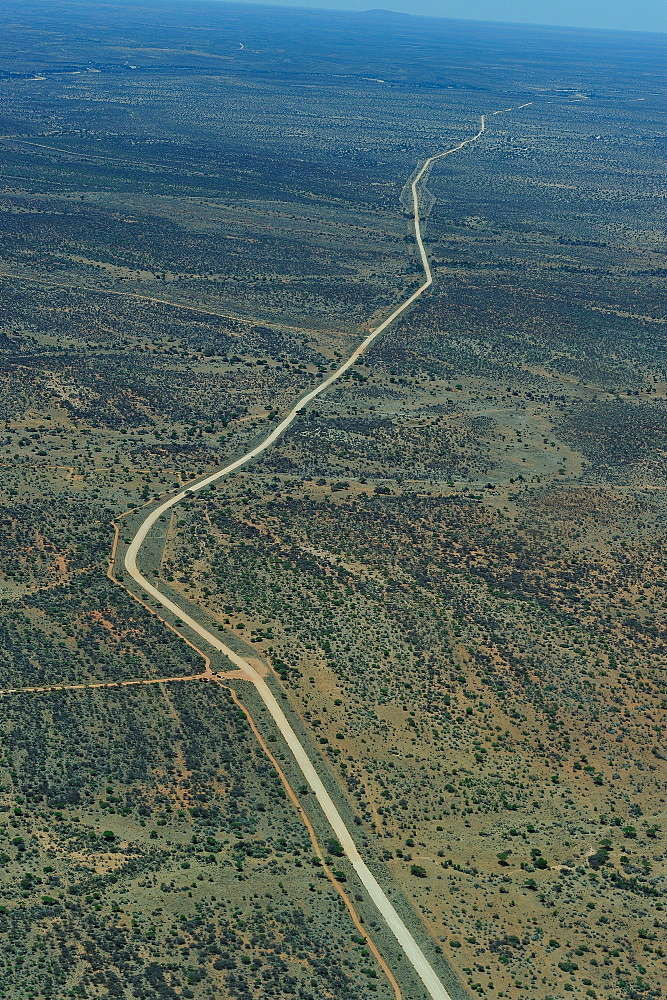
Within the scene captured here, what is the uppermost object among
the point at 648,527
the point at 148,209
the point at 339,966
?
the point at 148,209

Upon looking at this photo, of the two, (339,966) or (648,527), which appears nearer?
(339,966)

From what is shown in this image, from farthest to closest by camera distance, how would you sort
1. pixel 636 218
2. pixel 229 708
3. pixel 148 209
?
pixel 636 218
pixel 148 209
pixel 229 708

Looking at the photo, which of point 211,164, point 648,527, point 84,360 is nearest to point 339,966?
point 648,527

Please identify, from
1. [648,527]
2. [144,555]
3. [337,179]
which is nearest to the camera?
[144,555]

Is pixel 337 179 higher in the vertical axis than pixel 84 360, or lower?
higher

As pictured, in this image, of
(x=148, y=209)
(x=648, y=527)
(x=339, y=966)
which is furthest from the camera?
(x=148, y=209)

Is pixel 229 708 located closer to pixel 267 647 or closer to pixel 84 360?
pixel 267 647

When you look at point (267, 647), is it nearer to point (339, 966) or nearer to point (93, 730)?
point (93, 730)

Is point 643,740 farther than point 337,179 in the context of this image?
No

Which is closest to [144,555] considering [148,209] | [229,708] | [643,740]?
[229,708]
